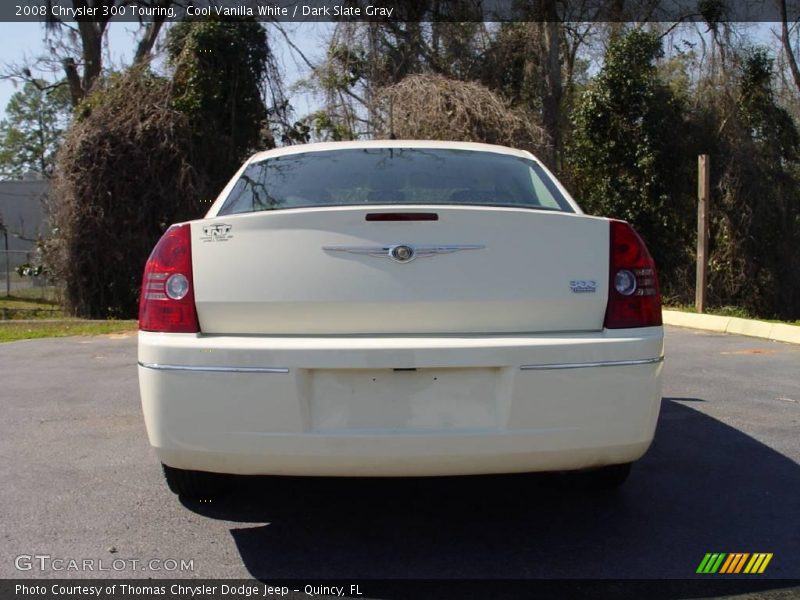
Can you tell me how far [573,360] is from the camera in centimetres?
280

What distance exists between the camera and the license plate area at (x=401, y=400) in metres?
2.75

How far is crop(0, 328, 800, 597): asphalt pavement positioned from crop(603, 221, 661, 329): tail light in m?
0.89

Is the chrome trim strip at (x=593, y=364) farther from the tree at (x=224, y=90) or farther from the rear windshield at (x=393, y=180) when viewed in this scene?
the tree at (x=224, y=90)

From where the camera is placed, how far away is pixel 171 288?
2.95 meters

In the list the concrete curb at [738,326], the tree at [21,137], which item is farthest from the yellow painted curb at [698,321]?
the tree at [21,137]

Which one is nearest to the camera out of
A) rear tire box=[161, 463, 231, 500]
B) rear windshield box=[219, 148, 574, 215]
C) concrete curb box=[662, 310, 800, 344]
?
rear tire box=[161, 463, 231, 500]

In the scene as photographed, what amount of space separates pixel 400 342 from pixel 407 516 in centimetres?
99

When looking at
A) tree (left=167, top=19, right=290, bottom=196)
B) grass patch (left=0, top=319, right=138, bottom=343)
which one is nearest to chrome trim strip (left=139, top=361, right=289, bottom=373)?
grass patch (left=0, top=319, right=138, bottom=343)

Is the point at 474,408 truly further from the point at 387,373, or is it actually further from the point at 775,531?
the point at 775,531

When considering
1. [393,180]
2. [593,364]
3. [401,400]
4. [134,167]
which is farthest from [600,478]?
[134,167]

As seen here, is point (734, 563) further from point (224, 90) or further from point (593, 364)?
point (224, 90)

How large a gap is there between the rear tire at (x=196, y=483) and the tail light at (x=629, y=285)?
1.79 m

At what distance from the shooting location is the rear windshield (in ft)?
11.4

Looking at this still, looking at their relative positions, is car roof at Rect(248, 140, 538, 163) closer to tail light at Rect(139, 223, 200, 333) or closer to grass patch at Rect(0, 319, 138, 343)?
tail light at Rect(139, 223, 200, 333)
